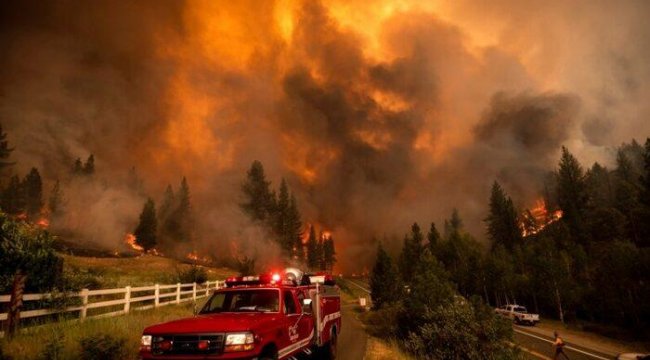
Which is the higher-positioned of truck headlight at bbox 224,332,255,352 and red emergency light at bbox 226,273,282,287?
red emergency light at bbox 226,273,282,287

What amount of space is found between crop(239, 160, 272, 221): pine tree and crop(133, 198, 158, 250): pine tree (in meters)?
19.0

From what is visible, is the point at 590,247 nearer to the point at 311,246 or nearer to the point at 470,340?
the point at 470,340

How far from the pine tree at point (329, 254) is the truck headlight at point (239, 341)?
463 feet

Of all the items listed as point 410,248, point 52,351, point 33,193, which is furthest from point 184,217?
point 52,351

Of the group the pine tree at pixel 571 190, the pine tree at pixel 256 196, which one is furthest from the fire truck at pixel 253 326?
the pine tree at pixel 571 190

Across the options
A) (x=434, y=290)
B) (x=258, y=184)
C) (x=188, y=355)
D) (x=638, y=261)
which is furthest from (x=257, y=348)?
(x=258, y=184)

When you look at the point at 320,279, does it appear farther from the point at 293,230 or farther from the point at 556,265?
the point at 293,230

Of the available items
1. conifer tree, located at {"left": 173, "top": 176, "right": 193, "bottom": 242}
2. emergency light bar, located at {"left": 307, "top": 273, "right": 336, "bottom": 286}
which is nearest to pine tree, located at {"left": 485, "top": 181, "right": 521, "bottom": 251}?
conifer tree, located at {"left": 173, "top": 176, "right": 193, "bottom": 242}

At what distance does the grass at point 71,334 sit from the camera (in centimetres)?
830

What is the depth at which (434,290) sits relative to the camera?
71.2 feet

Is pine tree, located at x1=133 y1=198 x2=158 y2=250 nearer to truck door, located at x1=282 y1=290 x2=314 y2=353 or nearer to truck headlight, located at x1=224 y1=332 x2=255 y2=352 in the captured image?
truck door, located at x1=282 y1=290 x2=314 y2=353

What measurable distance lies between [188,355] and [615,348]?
124 feet

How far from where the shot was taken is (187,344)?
653 cm

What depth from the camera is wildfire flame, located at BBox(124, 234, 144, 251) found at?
76.0 metres
